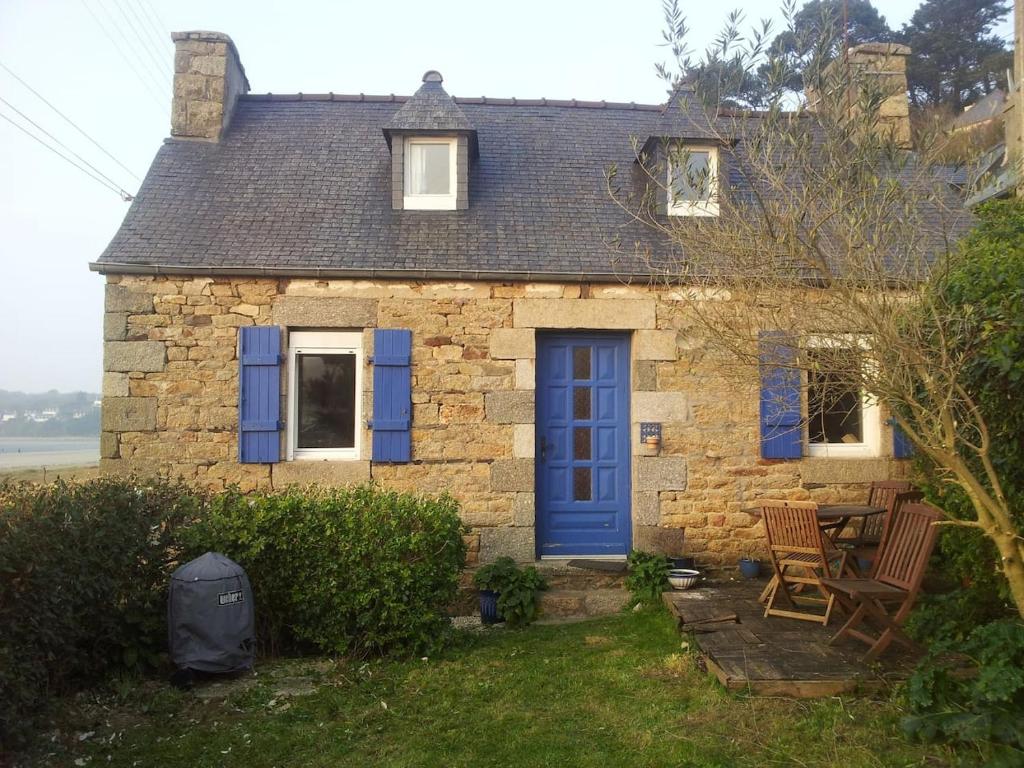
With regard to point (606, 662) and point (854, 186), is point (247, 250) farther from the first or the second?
point (854, 186)

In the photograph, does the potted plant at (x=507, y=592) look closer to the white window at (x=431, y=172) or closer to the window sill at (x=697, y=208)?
the window sill at (x=697, y=208)

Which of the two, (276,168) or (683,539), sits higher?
(276,168)

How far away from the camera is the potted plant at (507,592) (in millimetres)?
6312

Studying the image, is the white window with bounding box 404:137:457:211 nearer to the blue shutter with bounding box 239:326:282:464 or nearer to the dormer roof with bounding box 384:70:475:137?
the dormer roof with bounding box 384:70:475:137

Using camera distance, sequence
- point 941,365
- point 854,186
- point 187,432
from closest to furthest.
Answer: point 941,365 < point 854,186 < point 187,432

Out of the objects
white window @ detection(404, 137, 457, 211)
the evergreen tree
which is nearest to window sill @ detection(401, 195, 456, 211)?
white window @ detection(404, 137, 457, 211)

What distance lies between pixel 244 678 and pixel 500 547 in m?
2.80

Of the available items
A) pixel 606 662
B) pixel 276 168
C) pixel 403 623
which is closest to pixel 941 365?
pixel 606 662

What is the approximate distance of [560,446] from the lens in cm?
748

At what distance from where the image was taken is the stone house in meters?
7.09

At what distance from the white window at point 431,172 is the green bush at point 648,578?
420 centimetres

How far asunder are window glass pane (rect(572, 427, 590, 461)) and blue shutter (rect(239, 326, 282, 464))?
112 inches


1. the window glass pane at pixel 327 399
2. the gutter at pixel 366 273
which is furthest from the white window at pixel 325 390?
the gutter at pixel 366 273

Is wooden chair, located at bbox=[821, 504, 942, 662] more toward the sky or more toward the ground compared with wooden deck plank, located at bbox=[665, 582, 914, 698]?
more toward the sky
